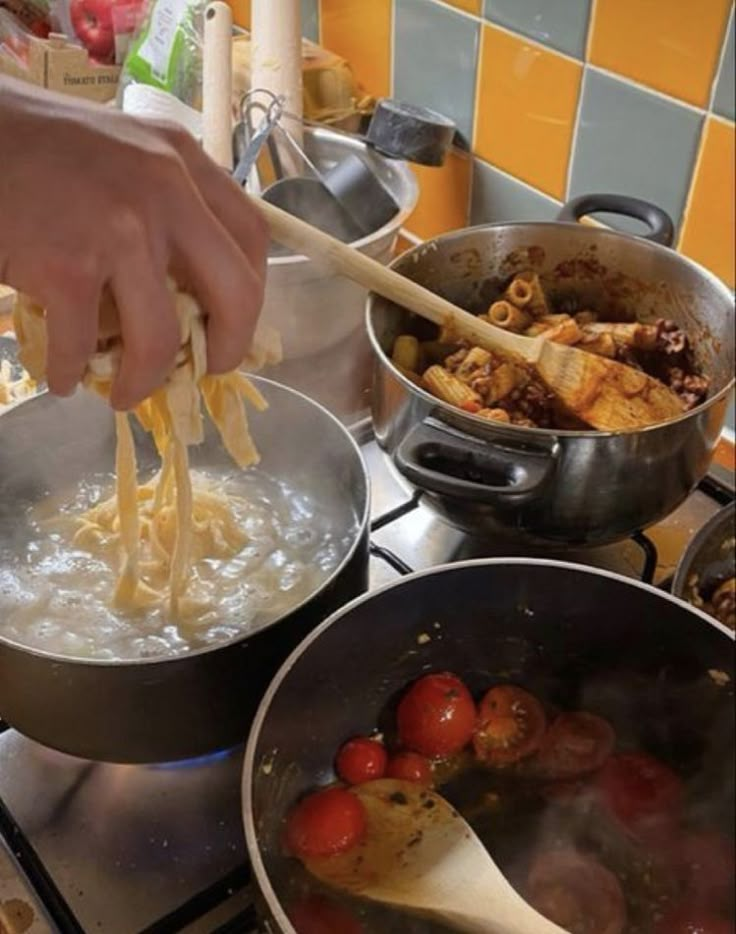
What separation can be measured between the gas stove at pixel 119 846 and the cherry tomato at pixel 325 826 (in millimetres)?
36

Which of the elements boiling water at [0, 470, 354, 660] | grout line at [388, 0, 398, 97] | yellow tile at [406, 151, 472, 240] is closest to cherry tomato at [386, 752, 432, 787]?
boiling water at [0, 470, 354, 660]

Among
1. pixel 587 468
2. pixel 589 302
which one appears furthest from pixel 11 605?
pixel 589 302

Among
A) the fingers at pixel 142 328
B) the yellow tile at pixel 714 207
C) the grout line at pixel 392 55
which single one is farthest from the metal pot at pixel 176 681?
the grout line at pixel 392 55

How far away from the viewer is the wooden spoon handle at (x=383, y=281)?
2.27 ft

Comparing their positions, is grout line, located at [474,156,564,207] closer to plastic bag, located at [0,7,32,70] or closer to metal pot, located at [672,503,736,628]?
metal pot, located at [672,503,736,628]

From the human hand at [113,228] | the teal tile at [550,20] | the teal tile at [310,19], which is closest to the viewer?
the human hand at [113,228]

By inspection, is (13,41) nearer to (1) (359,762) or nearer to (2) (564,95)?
(2) (564,95)

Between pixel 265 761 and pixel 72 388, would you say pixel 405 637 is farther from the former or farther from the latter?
pixel 72 388

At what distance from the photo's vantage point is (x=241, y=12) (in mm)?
1270

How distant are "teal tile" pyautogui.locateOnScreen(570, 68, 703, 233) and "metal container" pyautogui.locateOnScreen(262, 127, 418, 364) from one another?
0.17m

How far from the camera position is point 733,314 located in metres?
0.77

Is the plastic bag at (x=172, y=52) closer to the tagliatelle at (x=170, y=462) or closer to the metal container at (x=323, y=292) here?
the metal container at (x=323, y=292)

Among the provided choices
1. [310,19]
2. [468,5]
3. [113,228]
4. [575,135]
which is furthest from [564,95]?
[113,228]

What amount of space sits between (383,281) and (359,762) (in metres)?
0.32
